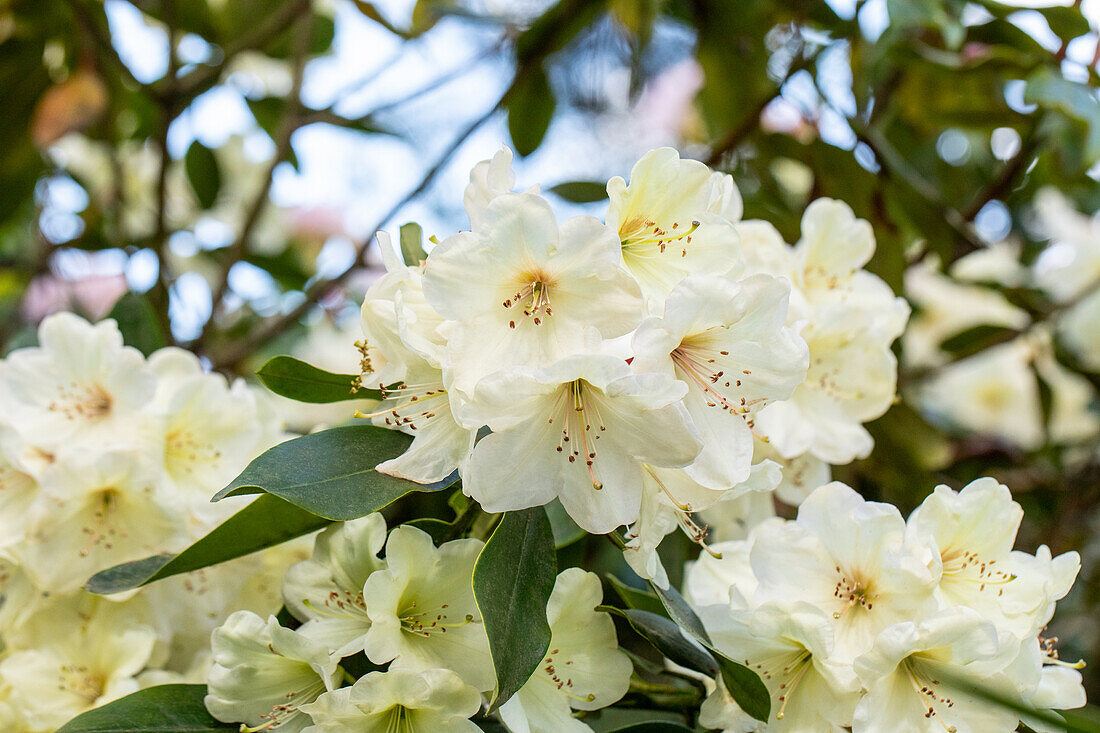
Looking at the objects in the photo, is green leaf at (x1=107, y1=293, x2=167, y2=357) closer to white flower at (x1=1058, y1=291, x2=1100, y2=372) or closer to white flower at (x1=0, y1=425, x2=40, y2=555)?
white flower at (x1=0, y1=425, x2=40, y2=555)

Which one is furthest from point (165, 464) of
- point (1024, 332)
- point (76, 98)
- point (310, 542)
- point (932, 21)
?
point (1024, 332)

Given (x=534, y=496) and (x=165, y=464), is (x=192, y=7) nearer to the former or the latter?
(x=165, y=464)

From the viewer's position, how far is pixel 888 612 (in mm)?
622

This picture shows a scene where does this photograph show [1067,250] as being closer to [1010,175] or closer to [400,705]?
[1010,175]

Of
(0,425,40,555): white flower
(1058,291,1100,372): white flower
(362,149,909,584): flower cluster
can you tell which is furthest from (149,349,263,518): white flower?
(1058,291,1100,372): white flower

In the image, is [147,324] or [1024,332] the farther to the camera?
[1024,332]

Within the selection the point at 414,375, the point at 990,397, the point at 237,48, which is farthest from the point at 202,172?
the point at 990,397

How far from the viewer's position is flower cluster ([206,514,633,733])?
58cm

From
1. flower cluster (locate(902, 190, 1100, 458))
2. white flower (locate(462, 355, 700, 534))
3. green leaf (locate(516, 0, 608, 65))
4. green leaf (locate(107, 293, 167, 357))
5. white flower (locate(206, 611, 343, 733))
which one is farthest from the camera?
flower cluster (locate(902, 190, 1100, 458))

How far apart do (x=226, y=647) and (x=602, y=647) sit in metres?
0.26

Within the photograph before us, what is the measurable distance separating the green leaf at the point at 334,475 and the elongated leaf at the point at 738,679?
0.18 metres

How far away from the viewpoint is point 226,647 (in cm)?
63

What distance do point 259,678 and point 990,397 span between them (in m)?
1.92

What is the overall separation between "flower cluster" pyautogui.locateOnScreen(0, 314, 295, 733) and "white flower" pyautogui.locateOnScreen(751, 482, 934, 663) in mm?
444
